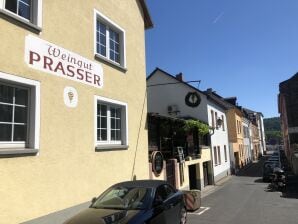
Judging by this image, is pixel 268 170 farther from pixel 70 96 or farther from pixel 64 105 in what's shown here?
pixel 64 105

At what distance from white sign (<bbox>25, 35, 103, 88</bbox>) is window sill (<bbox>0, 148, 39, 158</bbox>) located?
1895 mm

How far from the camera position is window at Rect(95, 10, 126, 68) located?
10.7m

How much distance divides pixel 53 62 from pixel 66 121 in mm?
1516

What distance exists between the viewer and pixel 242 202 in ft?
57.5

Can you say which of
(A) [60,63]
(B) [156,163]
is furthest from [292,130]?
(A) [60,63]

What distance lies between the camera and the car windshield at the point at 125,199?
7195 millimetres

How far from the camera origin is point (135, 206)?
280 inches

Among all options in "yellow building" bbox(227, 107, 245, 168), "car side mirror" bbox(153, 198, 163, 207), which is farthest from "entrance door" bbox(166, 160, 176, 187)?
"yellow building" bbox(227, 107, 245, 168)

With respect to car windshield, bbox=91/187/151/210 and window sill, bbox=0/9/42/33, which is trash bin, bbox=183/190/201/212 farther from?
window sill, bbox=0/9/42/33

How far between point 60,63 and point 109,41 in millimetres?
3212

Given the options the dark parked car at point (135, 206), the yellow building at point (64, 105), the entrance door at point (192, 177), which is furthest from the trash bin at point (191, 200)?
the entrance door at point (192, 177)

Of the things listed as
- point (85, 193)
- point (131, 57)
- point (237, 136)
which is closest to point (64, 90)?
point (85, 193)

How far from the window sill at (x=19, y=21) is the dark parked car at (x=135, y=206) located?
4.22 meters

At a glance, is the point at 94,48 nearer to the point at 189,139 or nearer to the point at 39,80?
the point at 39,80
